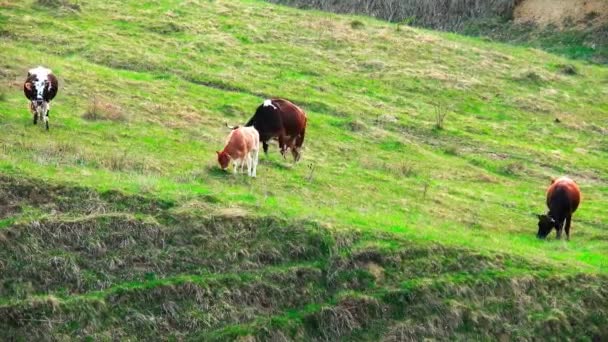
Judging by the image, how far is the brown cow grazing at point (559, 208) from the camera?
87.0 feet

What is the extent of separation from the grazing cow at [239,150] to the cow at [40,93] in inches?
207

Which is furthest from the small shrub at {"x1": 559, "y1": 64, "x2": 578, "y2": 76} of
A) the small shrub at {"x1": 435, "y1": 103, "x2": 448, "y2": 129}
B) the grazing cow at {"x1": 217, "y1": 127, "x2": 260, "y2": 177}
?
the grazing cow at {"x1": 217, "y1": 127, "x2": 260, "y2": 177}

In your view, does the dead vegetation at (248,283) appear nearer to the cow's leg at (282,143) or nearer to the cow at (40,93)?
the cow at (40,93)

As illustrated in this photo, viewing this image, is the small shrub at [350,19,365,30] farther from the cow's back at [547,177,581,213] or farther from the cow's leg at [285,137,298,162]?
the cow's back at [547,177,581,213]

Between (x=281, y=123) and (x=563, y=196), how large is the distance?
7316 mm

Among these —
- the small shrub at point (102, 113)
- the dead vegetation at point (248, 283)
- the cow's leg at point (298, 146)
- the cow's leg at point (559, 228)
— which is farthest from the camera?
the small shrub at point (102, 113)

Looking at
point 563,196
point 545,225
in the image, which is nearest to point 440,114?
point 563,196

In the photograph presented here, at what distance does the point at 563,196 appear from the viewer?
89.4 ft

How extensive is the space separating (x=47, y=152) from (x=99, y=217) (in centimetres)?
427

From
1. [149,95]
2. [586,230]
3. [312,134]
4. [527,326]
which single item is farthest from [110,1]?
[527,326]

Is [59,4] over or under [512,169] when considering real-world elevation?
over

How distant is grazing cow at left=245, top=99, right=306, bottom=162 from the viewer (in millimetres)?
28875

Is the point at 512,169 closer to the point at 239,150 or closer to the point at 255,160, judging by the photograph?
the point at 255,160

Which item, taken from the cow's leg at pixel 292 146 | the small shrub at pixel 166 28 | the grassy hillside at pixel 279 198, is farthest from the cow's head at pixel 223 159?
the small shrub at pixel 166 28
